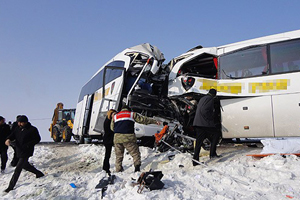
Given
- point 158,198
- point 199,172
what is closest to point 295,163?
point 199,172

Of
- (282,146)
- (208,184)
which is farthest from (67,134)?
(208,184)

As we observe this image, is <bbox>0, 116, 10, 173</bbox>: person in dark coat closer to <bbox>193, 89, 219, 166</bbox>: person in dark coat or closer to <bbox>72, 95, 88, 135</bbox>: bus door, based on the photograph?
<bbox>193, 89, 219, 166</bbox>: person in dark coat

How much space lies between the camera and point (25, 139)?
571 centimetres

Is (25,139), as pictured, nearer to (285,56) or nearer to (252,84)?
(252,84)

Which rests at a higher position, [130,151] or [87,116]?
[87,116]

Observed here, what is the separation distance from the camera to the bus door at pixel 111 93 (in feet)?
28.8

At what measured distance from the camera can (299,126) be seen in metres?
6.48

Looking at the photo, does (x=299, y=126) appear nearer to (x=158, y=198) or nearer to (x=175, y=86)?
(x=175, y=86)

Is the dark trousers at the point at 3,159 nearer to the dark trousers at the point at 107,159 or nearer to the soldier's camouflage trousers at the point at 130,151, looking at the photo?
the dark trousers at the point at 107,159

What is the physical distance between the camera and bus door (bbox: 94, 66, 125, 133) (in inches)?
345

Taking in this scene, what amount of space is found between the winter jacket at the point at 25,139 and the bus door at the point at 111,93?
302cm

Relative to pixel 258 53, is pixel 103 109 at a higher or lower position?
lower

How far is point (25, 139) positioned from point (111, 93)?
A: 15.2 feet

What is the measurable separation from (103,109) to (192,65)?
3.69 m
